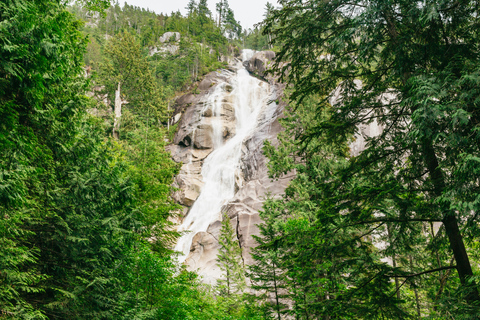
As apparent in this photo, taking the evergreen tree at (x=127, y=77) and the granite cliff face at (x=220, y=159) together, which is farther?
the evergreen tree at (x=127, y=77)

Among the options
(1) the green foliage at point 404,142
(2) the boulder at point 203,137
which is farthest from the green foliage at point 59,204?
(2) the boulder at point 203,137

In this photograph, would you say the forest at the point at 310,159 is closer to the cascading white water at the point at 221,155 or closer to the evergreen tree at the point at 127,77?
the cascading white water at the point at 221,155

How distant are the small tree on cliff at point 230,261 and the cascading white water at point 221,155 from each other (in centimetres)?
293

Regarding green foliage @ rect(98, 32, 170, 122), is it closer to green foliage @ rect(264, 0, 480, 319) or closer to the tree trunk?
green foliage @ rect(264, 0, 480, 319)

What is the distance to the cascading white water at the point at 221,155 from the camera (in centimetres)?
2805

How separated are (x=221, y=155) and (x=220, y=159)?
2.61 feet

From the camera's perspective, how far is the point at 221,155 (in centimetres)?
3534

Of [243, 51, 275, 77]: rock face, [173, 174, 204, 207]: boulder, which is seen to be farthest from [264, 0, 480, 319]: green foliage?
[243, 51, 275, 77]: rock face

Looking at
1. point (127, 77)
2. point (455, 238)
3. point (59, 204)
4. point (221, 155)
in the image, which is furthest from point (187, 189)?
point (455, 238)

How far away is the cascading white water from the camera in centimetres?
2805

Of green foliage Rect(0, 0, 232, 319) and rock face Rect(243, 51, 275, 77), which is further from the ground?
A: rock face Rect(243, 51, 275, 77)

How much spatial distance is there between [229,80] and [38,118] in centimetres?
4635

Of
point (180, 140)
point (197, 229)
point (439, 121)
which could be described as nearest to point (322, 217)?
point (439, 121)

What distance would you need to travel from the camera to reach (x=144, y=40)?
6562cm
